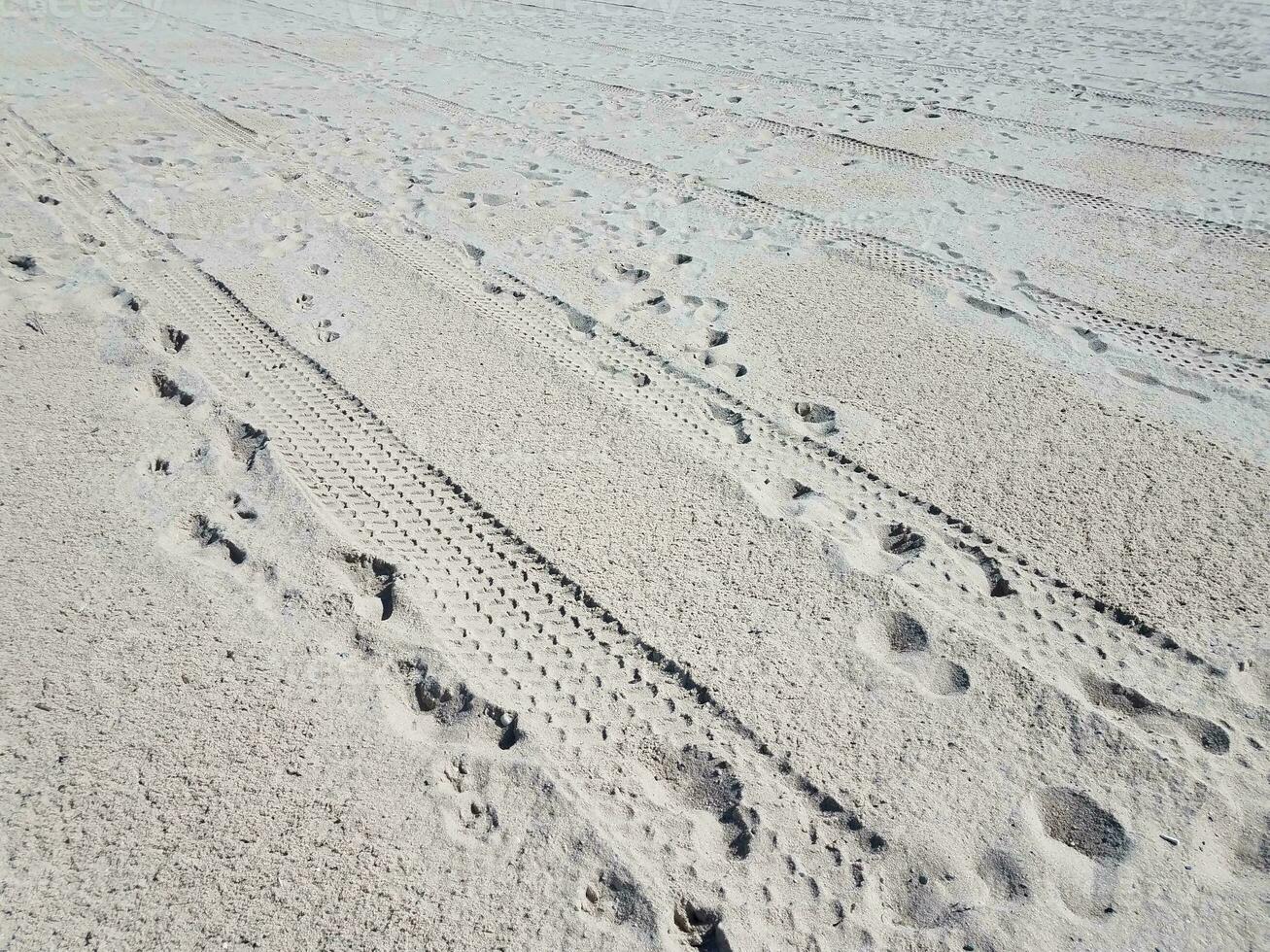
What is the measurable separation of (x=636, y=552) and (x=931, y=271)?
252 centimetres

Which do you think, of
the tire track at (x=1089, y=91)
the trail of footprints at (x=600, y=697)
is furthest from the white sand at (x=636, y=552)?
the tire track at (x=1089, y=91)

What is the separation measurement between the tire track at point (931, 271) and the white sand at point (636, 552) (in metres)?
0.03

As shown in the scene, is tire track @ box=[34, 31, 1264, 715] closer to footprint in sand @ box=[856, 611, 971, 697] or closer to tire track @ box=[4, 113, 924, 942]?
footprint in sand @ box=[856, 611, 971, 697]

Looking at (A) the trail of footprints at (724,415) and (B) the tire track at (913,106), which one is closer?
(A) the trail of footprints at (724,415)

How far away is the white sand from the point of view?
6.29 ft

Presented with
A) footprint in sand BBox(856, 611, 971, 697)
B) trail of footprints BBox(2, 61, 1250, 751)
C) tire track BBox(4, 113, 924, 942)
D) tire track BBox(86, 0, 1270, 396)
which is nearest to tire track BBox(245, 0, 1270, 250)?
tire track BBox(86, 0, 1270, 396)

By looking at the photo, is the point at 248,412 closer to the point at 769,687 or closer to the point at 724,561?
the point at 724,561

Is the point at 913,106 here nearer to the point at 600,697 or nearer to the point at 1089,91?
the point at 1089,91

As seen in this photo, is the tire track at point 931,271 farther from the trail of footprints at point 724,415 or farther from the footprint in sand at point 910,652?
the footprint in sand at point 910,652

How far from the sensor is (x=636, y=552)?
2.73 meters

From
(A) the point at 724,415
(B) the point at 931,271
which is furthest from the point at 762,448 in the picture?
(B) the point at 931,271

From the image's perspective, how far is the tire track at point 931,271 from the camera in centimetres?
366

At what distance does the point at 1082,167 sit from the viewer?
5.62 meters

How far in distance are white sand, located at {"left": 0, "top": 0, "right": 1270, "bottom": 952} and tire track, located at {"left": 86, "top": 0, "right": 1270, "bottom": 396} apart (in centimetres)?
3
